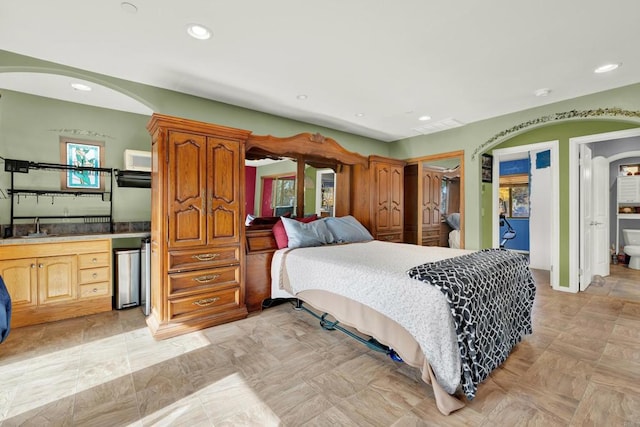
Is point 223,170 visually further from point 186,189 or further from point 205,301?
point 205,301

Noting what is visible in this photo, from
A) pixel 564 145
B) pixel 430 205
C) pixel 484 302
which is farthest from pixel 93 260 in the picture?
pixel 564 145

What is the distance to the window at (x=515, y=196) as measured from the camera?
7363mm

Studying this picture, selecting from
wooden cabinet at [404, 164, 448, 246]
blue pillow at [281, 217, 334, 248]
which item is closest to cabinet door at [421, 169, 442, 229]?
wooden cabinet at [404, 164, 448, 246]

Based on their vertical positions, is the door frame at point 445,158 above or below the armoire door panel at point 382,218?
above

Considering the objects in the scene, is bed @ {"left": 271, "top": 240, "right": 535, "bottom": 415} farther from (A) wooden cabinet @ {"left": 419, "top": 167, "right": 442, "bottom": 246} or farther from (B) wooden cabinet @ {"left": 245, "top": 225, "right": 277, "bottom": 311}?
(A) wooden cabinet @ {"left": 419, "top": 167, "right": 442, "bottom": 246}

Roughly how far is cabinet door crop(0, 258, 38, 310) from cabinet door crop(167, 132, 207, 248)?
5.00 ft

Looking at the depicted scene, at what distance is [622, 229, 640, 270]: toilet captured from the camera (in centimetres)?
538

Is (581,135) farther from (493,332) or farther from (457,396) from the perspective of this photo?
(457,396)

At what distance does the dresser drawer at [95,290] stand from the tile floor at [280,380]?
34 centimetres

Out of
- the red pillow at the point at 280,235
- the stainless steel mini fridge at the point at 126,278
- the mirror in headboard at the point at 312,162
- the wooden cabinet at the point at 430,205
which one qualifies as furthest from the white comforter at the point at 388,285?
the wooden cabinet at the point at 430,205

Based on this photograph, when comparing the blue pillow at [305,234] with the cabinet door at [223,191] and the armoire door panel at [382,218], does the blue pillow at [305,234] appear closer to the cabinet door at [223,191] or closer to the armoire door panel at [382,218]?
the cabinet door at [223,191]

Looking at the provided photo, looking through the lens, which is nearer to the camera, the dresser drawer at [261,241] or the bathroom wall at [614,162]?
the dresser drawer at [261,241]

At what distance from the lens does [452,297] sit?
1.71 meters

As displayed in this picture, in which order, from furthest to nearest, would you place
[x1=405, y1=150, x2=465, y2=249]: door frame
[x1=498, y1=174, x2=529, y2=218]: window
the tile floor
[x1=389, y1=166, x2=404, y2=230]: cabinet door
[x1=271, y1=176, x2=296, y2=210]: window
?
1. [x1=498, y1=174, x2=529, y2=218]: window
2. [x1=389, y1=166, x2=404, y2=230]: cabinet door
3. [x1=405, y1=150, x2=465, y2=249]: door frame
4. [x1=271, y1=176, x2=296, y2=210]: window
5. the tile floor
